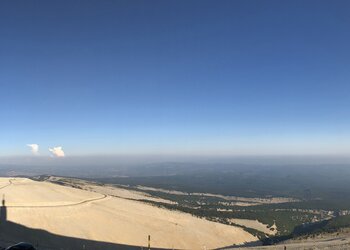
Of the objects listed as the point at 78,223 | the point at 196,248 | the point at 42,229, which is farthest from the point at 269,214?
the point at 42,229

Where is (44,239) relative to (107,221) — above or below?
above

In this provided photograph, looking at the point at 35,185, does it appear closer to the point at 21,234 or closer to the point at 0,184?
the point at 0,184

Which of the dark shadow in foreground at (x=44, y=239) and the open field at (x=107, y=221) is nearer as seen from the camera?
the dark shadow in foreground at (x=44, y=239)

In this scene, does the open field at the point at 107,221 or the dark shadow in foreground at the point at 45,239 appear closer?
the dark shadow in foreground at the point at 45,239

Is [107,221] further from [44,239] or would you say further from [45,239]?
[44,239]

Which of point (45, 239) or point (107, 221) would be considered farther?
point (107, 221)

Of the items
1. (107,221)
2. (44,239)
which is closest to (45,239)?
(44,239)

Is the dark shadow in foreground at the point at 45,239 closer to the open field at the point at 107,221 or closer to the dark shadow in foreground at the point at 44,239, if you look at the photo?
the dark shadow in foreground at the point at 44,239

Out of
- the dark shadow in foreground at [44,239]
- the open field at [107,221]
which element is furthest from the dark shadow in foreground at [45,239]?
the open field at [107,221]

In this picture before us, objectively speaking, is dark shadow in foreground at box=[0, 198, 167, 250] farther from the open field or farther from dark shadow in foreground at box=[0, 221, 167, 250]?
the open field
